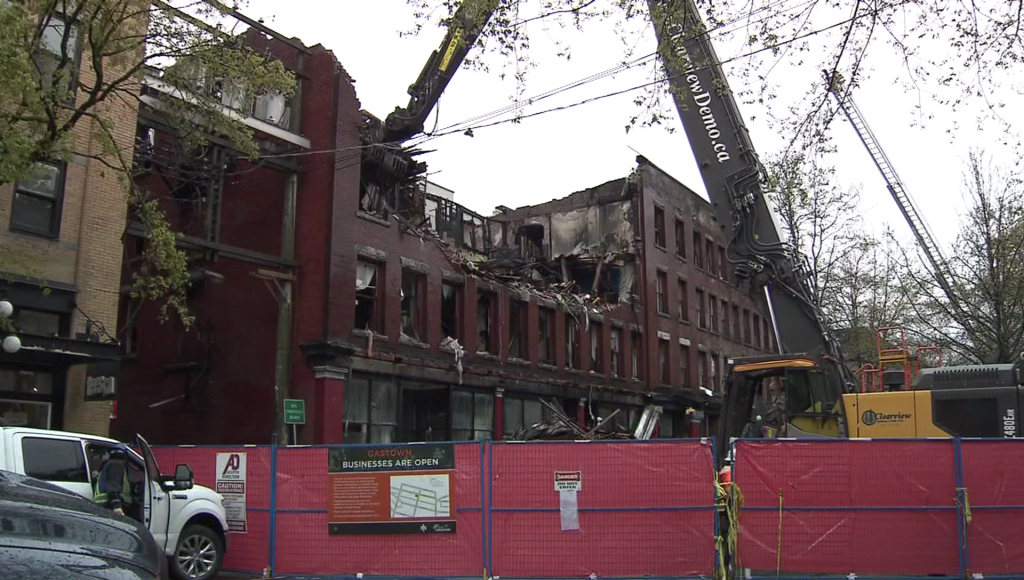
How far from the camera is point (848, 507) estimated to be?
11.3 metres

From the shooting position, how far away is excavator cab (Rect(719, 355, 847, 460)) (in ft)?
48.3

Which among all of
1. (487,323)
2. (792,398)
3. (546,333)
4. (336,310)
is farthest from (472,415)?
(792,398)

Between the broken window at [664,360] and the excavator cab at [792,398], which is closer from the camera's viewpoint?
the excavator cab at [792,398]

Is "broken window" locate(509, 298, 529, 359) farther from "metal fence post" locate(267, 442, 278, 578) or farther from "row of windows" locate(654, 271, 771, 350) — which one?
"metal fence post" locate(267, 442, 278, 578)

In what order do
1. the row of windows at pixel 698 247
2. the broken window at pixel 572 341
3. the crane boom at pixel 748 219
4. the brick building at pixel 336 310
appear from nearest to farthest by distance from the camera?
the crane boom at pixel 748 219
the brick building at pixel 336 310
the broken window at pixel 572 341
the row of windows at pixel 698 247

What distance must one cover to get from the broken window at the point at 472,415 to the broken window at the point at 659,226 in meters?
14.2

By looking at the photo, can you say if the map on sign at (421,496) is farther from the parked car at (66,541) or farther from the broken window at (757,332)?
the broken window at (757,332)

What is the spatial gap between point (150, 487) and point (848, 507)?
8924mm

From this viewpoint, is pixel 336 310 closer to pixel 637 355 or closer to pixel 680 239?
pixel 637 355

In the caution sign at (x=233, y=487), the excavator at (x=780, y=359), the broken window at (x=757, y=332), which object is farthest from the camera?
the broken window at (x=757, y=332)

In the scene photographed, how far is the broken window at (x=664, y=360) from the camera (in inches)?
1542

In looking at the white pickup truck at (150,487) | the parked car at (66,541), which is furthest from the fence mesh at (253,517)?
the parked car at (66,541)

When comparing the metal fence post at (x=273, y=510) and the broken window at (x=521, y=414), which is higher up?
the broken window at (x=521, y=414)

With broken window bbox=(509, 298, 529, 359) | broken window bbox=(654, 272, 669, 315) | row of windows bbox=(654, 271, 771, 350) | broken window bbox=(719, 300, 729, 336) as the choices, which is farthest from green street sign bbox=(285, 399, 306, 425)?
broken window bbox=(719, 300, 729, 336)
